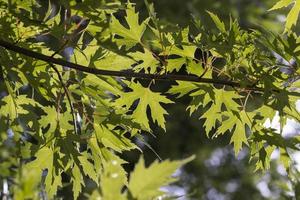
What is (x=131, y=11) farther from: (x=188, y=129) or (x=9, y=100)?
(x=188, y=129)

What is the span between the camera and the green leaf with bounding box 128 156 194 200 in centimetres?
60

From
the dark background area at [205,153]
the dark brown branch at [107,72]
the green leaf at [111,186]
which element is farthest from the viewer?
the dark background area at [205,153]

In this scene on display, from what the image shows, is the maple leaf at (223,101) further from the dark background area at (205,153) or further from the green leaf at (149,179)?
the dark background area at (205,153)

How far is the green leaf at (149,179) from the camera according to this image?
1.96 ft

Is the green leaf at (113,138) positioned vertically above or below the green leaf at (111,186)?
below

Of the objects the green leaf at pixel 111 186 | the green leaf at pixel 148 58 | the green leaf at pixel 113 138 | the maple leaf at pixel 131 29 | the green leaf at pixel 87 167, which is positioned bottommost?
the green leaf at pixel 87 167

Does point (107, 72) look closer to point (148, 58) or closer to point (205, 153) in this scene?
point (148, 58)

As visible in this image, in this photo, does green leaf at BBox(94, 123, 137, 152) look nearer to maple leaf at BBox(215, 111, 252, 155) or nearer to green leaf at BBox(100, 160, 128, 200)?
maple leaf at BBox(215, 111, 252, 155)

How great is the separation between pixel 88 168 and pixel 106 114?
0.35ft

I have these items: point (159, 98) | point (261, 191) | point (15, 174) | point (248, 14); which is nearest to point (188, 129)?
point (261, 191)

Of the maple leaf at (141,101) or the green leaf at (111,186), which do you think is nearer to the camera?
the green leaf at (111,186)

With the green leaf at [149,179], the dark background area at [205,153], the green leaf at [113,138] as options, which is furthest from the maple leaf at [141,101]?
the dark background area at [205,153]

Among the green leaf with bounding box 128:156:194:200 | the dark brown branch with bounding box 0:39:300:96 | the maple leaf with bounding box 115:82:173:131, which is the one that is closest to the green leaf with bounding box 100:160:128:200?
the green leaf with bounding box 128:156:194:200

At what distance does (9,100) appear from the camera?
1.03m
